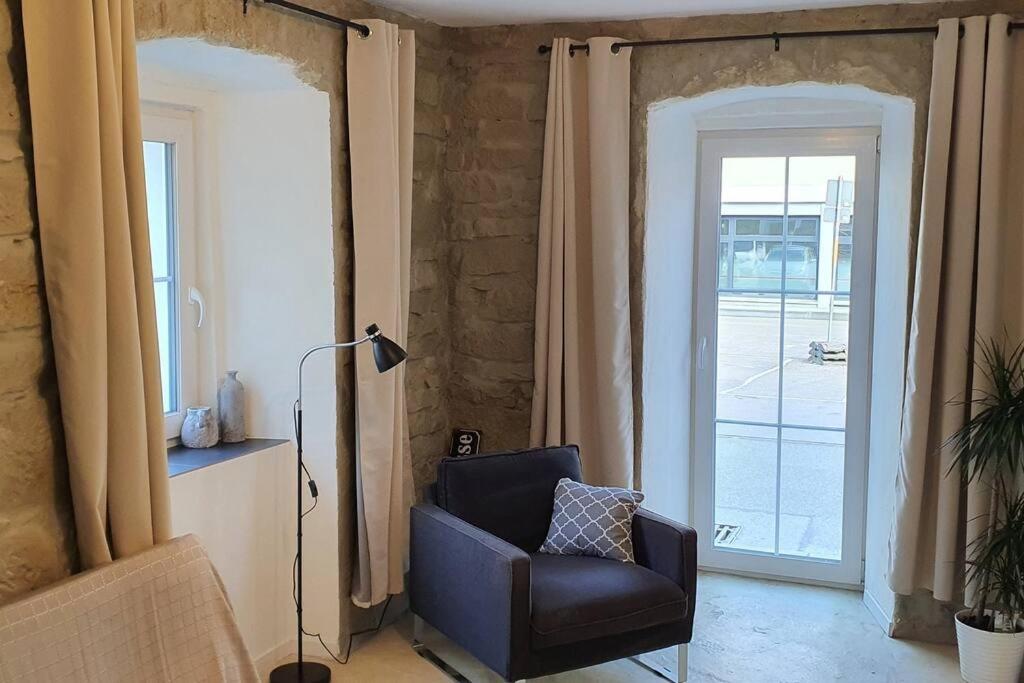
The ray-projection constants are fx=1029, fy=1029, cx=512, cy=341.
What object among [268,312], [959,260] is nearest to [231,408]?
[268,312]

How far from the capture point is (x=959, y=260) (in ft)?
11.5

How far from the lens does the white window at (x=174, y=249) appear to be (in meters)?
3.45

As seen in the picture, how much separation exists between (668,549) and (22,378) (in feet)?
6.65

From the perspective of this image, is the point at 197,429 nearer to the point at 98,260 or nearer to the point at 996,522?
the point at 98,260

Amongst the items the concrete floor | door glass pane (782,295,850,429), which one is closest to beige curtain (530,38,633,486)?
the concrete floor

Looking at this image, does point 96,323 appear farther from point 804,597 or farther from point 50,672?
point 804,597

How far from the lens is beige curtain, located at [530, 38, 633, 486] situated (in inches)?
153

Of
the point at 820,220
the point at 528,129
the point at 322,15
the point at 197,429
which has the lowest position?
the point at 197,429

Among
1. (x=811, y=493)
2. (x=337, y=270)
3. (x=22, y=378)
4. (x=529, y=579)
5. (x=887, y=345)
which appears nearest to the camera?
(x=22, y=378)

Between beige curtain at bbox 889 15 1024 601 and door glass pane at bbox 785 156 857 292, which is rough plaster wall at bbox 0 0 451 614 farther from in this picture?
beige curtain at bbox 889 15 1024 601

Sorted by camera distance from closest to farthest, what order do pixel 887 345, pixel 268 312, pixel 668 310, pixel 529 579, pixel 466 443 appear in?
pixel 529 579 < pixel 268 312 < pixel 887 345 < pixel 466 443 < pixel 668 310

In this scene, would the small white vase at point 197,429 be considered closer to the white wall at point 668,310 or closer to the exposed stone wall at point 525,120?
the exposed stone wall at point 525,120

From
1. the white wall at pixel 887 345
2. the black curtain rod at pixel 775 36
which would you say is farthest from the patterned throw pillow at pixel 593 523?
the black curtain rod at pixel 775 36

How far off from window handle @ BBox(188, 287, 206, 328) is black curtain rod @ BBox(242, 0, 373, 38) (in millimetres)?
1016
